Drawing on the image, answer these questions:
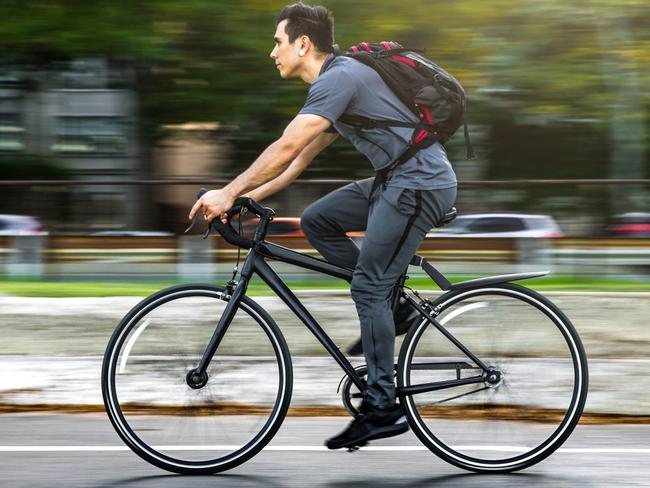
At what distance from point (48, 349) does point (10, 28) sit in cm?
1448

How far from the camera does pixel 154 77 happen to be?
2186cm

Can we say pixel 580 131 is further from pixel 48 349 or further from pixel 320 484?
pixel 320 484

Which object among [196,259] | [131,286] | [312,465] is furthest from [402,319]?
[196,259]

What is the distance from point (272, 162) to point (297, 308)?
673mm

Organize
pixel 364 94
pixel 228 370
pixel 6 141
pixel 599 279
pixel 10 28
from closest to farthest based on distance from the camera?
pixel 364 94 < pixel 228 370 < pixel 599 279 < pixel 10 28 < pixel 6 141

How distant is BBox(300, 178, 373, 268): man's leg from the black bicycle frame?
0.06m

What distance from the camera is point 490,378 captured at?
4.69 m

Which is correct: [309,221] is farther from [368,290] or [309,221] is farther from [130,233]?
[130,233]

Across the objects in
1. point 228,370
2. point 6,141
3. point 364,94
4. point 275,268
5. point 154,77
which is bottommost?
point 6,141

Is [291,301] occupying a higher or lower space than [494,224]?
higher

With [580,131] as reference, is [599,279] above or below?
above

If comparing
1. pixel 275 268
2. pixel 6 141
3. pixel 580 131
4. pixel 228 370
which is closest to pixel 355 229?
pixel 275 268

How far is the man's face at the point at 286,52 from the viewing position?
174 inches

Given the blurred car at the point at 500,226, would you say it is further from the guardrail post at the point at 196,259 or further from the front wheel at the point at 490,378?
the front wheel at the point at 490,378
